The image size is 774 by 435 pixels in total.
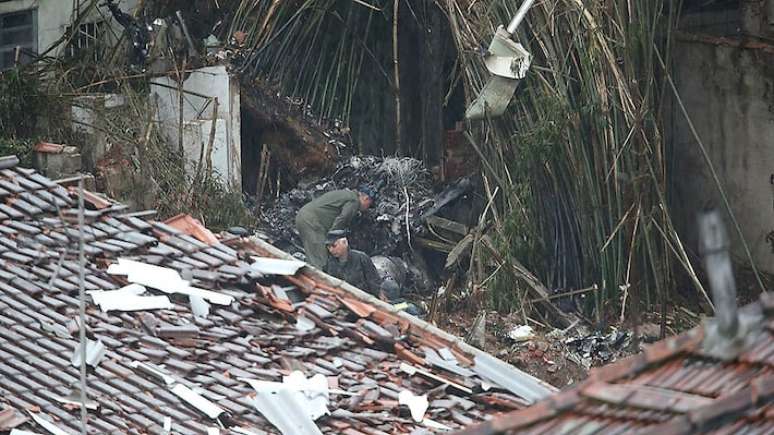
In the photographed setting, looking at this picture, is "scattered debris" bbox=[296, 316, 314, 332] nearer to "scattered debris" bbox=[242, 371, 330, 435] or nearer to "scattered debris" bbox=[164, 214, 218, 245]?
"scattered debris" bbox=[242, 371, 330, 435]

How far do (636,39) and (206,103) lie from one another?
494 cm

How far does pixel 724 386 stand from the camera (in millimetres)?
4215

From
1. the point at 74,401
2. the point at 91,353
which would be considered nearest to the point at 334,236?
the point at 91,353

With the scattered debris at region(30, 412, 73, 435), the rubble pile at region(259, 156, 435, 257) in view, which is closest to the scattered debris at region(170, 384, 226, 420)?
the scattered debris at region(30, 412, 73, 435)

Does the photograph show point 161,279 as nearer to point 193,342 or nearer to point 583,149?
point 193,342

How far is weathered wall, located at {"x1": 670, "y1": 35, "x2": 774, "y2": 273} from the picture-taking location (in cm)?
1399

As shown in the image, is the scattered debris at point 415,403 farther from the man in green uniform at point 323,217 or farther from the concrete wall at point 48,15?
the concrete wall at point 48,15

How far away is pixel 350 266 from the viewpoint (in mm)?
14148

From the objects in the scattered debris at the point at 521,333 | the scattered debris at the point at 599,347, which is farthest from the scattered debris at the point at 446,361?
the scattered debris at the point at 521,333

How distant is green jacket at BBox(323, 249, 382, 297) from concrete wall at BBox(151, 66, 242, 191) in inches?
85.8

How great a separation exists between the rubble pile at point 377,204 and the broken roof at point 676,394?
11.2m

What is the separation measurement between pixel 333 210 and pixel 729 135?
393cm

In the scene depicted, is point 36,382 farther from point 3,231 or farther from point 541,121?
point 541,121

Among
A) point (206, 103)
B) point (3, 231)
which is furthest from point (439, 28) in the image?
point (3, 231)
